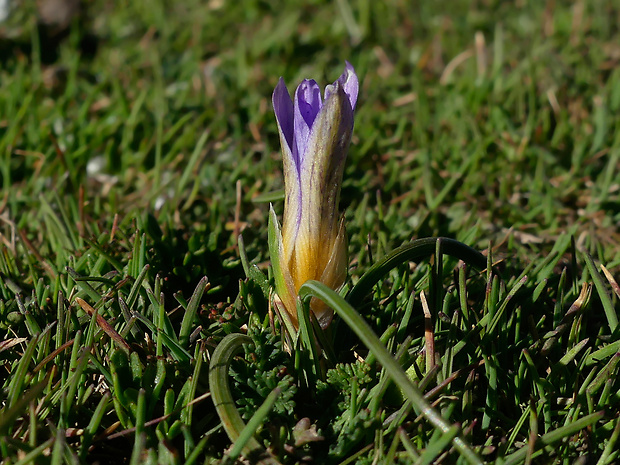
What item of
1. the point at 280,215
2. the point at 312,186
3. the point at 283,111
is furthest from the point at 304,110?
the point at 280,215

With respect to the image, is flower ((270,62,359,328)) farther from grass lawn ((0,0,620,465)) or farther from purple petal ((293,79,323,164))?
grass lawn ((0,0,620,465))

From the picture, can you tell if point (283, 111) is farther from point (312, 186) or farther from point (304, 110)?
point (312, 186)

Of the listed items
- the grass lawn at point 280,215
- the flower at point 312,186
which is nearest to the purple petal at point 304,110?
the flower at point 312,186

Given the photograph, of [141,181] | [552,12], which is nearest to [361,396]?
[141,181]

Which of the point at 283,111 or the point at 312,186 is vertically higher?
the point at 283,111

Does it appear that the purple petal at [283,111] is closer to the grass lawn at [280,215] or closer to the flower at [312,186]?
the flower at [312,186]
